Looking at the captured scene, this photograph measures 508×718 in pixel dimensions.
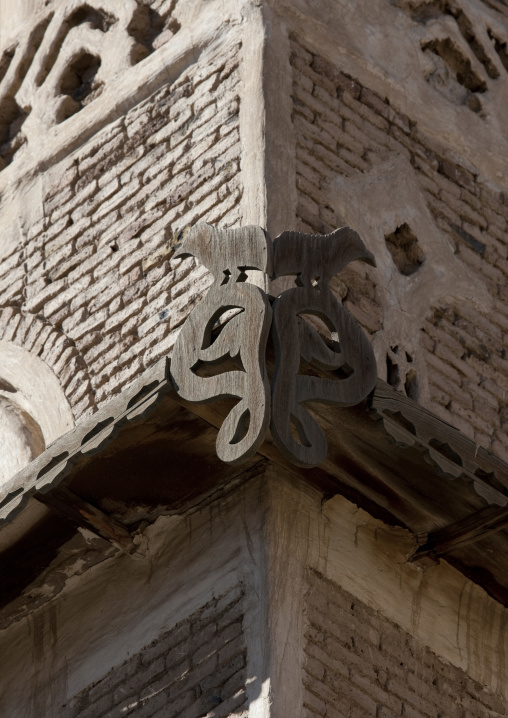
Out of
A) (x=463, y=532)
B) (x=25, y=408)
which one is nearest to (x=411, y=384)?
(x=463, y=532)

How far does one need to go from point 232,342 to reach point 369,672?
50.6 inches

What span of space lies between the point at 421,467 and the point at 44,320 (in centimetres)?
237

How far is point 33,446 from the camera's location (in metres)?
7.85

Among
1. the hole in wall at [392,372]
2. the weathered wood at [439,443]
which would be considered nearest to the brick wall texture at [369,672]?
the weathered wood at [439,443]

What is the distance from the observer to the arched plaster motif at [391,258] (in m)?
7.36

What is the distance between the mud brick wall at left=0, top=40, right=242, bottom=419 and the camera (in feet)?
24.1

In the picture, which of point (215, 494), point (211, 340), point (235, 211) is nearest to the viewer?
point (211, 340)

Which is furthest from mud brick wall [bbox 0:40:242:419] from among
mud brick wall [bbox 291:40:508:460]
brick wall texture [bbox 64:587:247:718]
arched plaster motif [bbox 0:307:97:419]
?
brick wall texture [bbox 64:587:247:718]

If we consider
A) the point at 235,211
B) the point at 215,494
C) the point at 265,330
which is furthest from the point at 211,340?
the point at 235,211

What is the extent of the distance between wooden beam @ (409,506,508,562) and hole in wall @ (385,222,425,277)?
1.56 meters

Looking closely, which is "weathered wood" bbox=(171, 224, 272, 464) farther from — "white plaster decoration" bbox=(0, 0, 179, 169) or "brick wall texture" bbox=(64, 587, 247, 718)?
"white plaster decoration" bbox=(0, 0, 179, 169)

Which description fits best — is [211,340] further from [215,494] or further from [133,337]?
[133,337]

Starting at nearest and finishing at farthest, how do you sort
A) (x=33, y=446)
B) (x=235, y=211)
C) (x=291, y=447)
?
(x=291, y=447), (x=235, y=211), (x=33, y=446)

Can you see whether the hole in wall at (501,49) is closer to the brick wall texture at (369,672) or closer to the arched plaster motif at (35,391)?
the arched plaster motif at (35,391)
